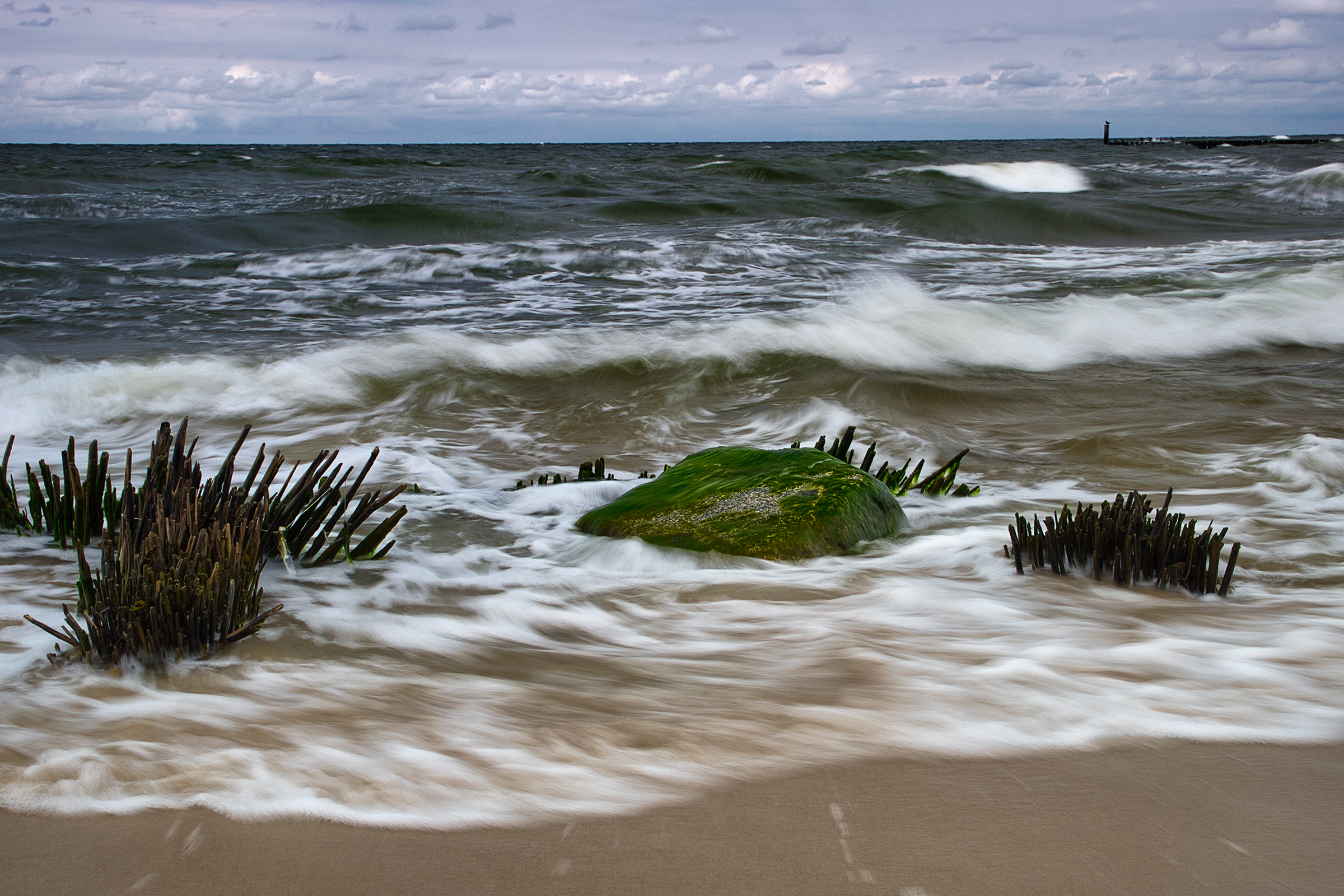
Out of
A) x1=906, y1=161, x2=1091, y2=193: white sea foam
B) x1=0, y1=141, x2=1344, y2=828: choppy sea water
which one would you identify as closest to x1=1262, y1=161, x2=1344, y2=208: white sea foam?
x1=906, y1=161, x2=1091, y2=193: white sea foam

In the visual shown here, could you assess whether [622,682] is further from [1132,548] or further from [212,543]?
[1132,548]

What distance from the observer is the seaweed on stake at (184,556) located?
2.69 metres

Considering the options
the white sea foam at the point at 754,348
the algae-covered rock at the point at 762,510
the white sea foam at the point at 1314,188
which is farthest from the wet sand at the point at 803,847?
the white sea foam at the point at 1314,188

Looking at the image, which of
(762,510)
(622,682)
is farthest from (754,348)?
(622,682)

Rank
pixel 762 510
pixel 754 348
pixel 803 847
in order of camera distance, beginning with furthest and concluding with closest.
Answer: pixel 754 348 < pixel 762 510 < pixel 803 847

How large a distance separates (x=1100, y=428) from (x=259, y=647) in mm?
5497

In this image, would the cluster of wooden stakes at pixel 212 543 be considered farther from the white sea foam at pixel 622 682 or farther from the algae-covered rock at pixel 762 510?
the algae-covered rock at pixel 762 510

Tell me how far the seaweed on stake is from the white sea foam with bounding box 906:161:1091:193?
28.2 meters

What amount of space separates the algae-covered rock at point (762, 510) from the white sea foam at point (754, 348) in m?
3.95

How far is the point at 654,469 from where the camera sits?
5977mm

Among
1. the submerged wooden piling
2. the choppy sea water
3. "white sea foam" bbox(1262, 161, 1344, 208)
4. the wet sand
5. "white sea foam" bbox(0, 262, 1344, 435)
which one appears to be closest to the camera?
the wet sand

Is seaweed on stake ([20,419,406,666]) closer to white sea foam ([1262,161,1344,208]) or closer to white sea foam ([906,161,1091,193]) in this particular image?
white sea foam ([1262,161,1344,208])

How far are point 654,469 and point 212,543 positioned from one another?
3.30m

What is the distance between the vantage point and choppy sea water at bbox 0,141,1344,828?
240 centimetres
